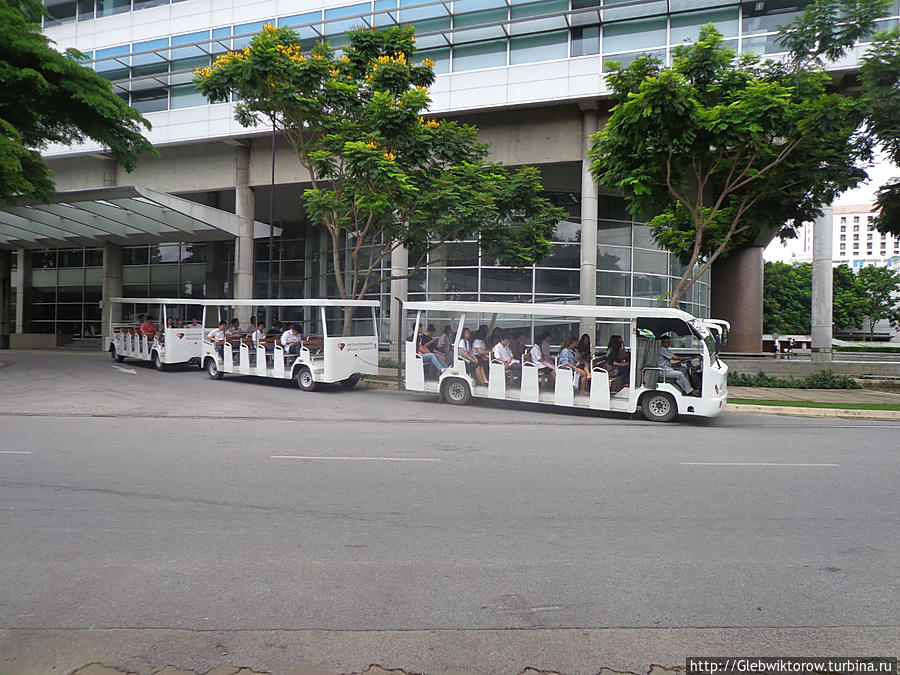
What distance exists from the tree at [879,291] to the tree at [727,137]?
6385 cm

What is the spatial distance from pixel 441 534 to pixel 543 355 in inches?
348

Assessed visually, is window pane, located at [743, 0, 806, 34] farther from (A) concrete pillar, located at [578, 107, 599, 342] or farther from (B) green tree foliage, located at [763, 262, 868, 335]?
(B) green tree foliage, located at [763, 262, 868, 335]

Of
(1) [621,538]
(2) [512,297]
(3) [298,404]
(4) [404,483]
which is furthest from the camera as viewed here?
(2) [512,297]

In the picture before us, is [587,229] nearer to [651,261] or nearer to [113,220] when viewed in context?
[651,261]

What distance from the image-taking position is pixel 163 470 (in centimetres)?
684

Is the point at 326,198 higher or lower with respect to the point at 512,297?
higher

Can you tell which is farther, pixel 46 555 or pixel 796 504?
pixel 796 504

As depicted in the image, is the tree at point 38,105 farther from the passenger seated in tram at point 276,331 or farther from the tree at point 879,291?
the tree at point 879,291

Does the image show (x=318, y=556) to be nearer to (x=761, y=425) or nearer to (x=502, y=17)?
(x=761, y=425)

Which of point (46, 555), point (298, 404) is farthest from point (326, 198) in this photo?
point (46, 555)

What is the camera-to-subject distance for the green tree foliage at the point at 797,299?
6353 cm

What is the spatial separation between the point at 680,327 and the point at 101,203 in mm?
22648

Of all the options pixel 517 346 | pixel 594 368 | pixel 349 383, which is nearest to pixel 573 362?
pixel 594 368

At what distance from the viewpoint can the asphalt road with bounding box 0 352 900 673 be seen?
3486mm
